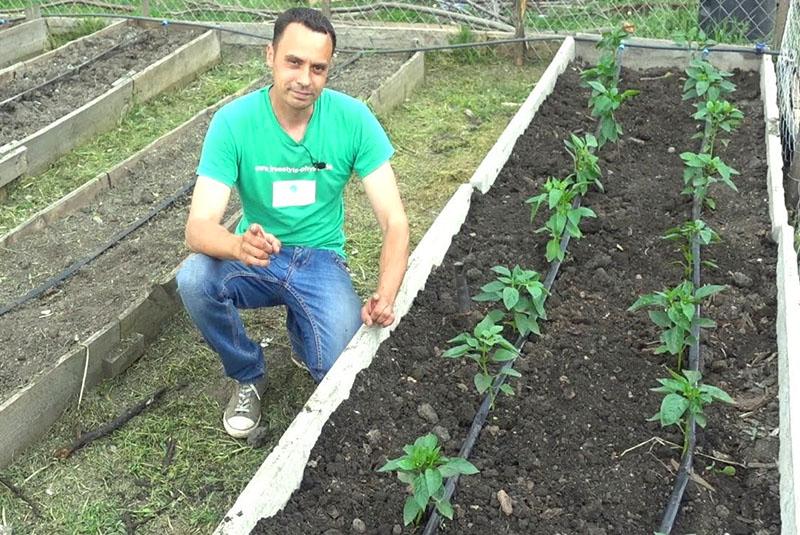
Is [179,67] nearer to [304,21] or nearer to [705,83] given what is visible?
[705,83]

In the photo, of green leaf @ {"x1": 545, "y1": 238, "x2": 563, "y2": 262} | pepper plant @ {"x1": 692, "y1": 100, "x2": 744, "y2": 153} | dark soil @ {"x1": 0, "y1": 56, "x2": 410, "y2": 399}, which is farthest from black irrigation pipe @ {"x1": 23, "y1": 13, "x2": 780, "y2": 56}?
green leaf @ {"x1": 545, "y1": 238, "x2": 563, "y2": 262}

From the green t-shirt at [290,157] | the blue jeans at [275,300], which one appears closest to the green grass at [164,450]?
the blue jeans at [275,300]

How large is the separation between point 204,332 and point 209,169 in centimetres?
56

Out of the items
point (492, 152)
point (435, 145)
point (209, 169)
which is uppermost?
point (209, 169)

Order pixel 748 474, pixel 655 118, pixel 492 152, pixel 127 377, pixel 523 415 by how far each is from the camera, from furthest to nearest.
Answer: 1. pixel 655 118
2. pixel 492 152
3. pixel 127 377
4. pixel 523 415
5. pixel 748 474

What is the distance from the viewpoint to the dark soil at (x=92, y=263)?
142 inches

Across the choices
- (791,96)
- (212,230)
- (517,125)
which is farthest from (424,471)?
(791,96)

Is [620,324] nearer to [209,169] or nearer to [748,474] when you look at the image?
[748,474]

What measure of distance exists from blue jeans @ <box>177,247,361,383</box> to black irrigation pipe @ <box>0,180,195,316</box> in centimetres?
113

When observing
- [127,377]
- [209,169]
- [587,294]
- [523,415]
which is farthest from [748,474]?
[127,377]

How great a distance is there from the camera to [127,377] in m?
3.56

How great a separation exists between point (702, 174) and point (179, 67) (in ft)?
12.7

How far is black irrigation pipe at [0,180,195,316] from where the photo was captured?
12.9ft

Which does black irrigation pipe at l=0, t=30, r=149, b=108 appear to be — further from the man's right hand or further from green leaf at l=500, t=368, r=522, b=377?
green leaf at l=500, t=368, r=522, b=377
